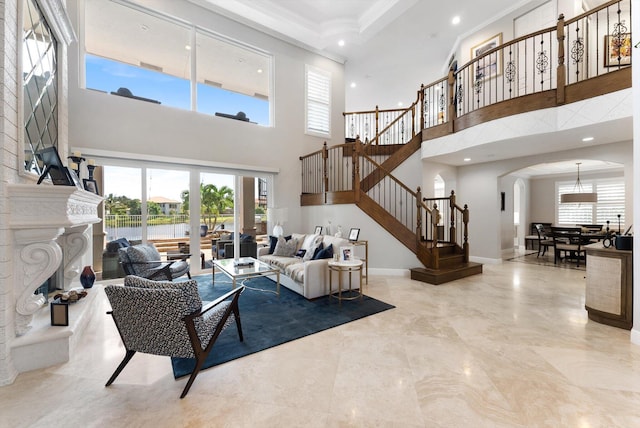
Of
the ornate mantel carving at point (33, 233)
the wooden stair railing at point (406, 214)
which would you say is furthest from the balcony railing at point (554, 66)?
the ornate mantel carving at point (33, 233)

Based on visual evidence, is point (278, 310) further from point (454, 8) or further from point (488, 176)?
point (454, 8)

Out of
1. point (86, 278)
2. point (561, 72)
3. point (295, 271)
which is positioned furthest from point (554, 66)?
point (86, 278)

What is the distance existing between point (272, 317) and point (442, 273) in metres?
3.42

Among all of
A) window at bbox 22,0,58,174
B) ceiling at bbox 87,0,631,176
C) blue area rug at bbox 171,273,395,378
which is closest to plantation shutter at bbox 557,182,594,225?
ceiling at bbox 87,0,631,176

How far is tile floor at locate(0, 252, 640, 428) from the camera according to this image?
180 cm

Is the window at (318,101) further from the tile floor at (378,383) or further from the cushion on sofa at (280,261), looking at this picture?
the tile floor at (378,383)

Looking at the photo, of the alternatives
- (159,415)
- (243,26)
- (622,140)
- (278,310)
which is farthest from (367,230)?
(243,26)

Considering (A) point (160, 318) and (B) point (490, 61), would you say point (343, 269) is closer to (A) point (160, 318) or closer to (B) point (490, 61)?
(A) point (160, 318)

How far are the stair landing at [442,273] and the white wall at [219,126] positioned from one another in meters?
3.28

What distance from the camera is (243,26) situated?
20.5 feet

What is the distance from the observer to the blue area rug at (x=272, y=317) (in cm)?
263

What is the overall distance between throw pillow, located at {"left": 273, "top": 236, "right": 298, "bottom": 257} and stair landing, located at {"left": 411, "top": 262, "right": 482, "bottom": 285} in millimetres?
2479

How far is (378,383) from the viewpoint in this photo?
2160mm

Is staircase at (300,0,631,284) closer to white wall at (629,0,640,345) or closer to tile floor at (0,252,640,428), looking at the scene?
white wall at (629,0,640,345)
